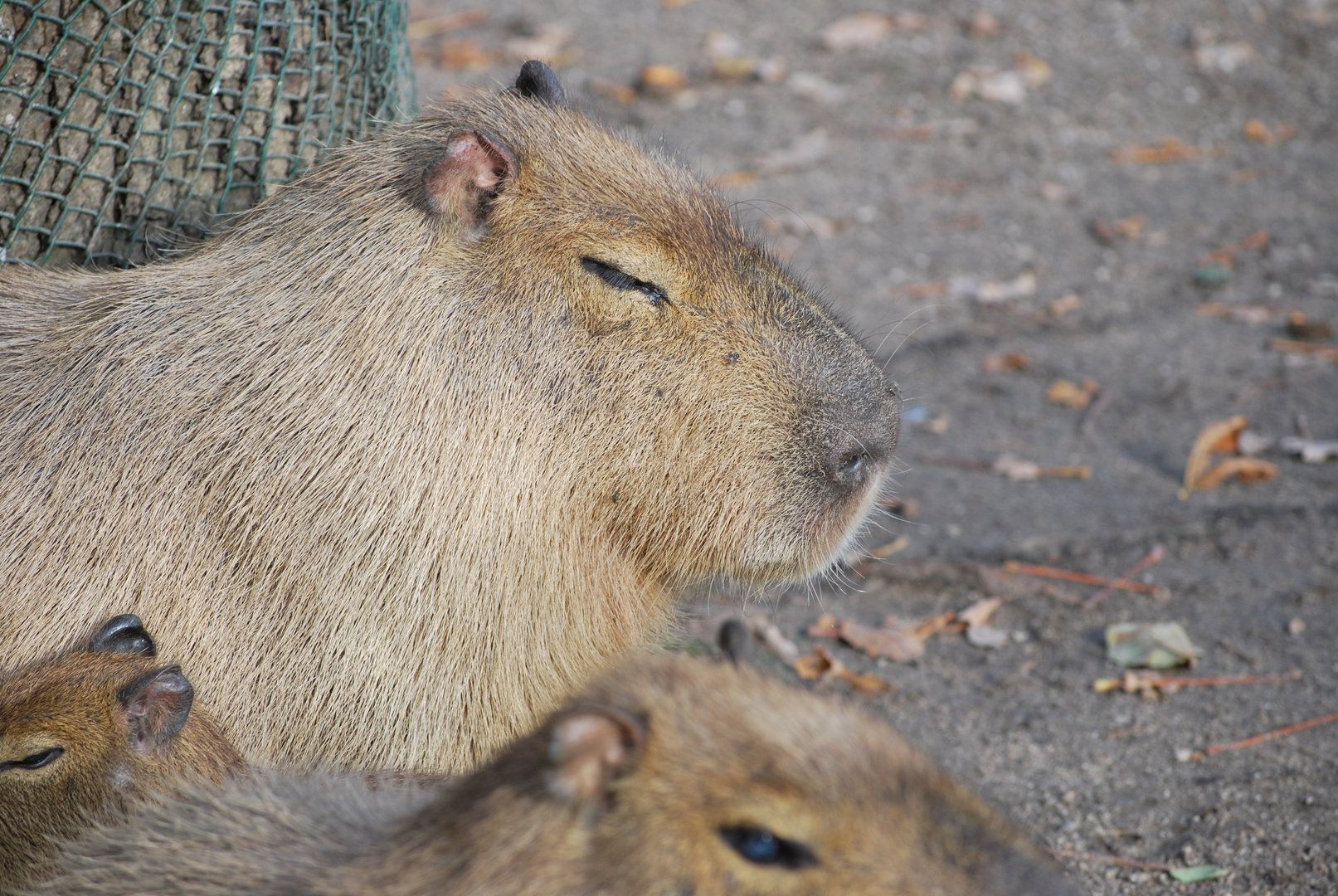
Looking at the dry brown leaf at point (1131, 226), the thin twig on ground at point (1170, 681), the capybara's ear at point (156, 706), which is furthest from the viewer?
the dry brown leaf at point (1131, 226)

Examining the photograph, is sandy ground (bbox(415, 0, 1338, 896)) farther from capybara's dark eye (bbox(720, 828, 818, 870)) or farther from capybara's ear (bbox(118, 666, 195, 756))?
capybara's ear (bbox(118, 666, 195, 756))

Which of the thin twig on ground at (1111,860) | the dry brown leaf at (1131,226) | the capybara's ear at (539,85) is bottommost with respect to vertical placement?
the thin twig on ground at (1111,860)

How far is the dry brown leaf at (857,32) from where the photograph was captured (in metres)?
8.34

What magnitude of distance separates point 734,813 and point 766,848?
7 cm

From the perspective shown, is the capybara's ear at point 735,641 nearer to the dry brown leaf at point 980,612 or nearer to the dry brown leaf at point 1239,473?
the dry brown leaf at point 980,612

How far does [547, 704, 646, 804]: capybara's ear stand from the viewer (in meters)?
1.75

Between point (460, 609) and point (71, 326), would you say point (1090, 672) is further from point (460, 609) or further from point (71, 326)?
point (71, 326)

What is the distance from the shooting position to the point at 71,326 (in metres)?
2.85

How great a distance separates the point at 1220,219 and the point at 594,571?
196 inches

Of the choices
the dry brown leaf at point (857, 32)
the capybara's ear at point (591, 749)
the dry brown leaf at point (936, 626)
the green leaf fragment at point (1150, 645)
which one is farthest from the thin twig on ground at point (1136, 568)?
the dry brown leaf at point (857, 32)

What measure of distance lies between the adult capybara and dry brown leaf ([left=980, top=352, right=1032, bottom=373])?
2.93 m

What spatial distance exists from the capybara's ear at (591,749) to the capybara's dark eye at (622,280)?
3.79ft

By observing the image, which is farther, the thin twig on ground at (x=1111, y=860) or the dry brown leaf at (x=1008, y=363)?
the dry brown leaf at (x=1008, y=363)

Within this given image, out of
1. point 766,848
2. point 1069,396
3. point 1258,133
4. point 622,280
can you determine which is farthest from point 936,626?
point 1258,133
